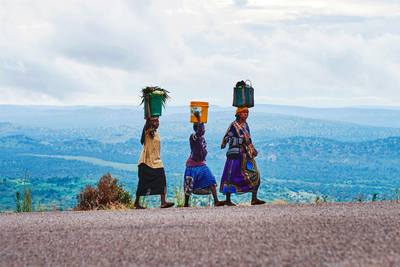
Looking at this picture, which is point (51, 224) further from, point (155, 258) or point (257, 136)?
point (257, 136)

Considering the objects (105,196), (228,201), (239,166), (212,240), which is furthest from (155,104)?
(212,240)

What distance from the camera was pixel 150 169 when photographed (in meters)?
8.80

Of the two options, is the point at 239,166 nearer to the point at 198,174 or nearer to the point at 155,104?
the point at 198,174

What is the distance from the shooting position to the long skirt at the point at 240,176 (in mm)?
8789

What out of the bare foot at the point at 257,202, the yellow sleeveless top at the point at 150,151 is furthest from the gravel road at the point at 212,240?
the bare foot at the point at 257,202

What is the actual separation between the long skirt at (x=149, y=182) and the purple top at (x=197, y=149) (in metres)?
0.73

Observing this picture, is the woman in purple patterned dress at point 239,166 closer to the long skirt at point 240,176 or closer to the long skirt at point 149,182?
the long skirt at point 240,176

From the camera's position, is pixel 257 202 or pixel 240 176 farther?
pixel 257 202

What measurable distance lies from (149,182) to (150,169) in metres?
0.27

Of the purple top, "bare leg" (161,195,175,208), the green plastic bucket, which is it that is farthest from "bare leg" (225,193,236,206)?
the green plastic bucket

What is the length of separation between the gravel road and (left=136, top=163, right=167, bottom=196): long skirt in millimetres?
1954

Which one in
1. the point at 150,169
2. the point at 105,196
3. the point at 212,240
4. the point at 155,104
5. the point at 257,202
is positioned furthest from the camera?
the point at 105,196

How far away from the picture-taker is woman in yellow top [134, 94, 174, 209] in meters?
8.76

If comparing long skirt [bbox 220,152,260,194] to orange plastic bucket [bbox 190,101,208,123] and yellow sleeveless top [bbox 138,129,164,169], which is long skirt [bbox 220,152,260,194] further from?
yellow sleeveless top [bbox 138,129,164,169]
